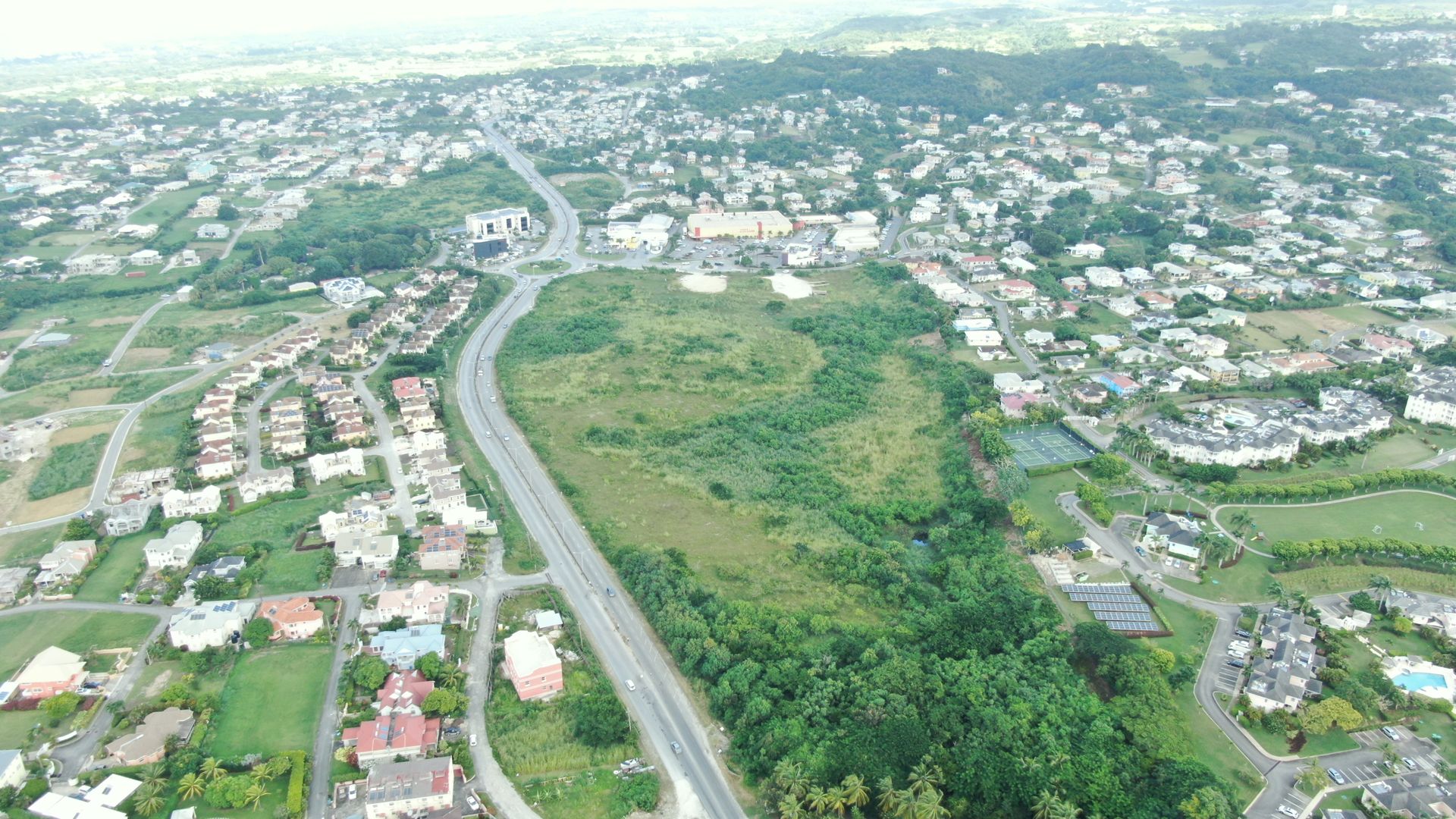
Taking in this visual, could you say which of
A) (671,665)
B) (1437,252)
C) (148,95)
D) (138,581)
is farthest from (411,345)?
(148,95)

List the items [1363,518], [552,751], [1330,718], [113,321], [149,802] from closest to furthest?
[149,802]
[552,751]
[1330,718]
[1363,518]
[113,321]

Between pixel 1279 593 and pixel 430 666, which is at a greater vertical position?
pixel 430 666

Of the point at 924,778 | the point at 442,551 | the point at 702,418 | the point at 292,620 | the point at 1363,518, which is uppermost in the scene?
the point at 292,620

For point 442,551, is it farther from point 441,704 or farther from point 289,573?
point 441,704

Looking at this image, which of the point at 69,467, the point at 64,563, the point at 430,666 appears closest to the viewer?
the point at 430,666

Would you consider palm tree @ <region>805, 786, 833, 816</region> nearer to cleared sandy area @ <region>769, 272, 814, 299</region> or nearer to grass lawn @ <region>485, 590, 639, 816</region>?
grass lawn @ <region>485, 590, 639, 816</region>

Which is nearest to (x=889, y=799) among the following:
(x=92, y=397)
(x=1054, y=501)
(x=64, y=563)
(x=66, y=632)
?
(x=1054, y=501)

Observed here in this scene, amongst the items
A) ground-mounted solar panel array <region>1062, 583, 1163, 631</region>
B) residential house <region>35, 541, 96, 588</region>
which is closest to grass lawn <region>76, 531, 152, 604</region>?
residential house <region>35, 541, 96, 588</region>

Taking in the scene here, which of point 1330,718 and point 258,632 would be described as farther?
point 258,632
